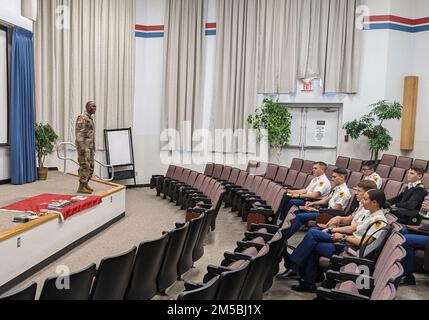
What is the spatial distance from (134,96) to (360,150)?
5.76m

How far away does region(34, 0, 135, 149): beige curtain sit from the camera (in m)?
9.88

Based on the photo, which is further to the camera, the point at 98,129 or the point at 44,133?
the point at 98,129

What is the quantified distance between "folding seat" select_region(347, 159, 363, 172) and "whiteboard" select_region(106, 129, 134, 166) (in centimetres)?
527

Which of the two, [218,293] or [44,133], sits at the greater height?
[44,133]

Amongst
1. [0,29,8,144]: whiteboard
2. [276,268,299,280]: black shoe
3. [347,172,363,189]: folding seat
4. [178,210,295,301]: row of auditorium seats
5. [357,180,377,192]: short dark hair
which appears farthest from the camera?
[0,29,8,144]: whiteboard

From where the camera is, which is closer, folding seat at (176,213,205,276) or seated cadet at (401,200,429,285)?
folding seat at (176,213,205,276)

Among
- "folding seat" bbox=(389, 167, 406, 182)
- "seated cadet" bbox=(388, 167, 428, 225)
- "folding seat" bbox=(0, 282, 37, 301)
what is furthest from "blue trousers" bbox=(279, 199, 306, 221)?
"folding seat" bbox=(0, 282, 37, 301)

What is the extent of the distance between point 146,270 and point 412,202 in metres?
3.66

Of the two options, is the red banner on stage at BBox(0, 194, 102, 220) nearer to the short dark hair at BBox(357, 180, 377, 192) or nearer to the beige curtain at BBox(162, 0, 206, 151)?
the short dark hair at BBox(357, 180, 377, 192)

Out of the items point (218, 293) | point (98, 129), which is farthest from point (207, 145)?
point (218, 293)

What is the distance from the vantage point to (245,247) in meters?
3.96

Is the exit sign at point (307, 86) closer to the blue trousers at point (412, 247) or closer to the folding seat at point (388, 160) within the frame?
the folding seat at point (388, 160)

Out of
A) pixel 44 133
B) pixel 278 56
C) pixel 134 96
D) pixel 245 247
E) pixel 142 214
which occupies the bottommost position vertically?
pixel 142 214
